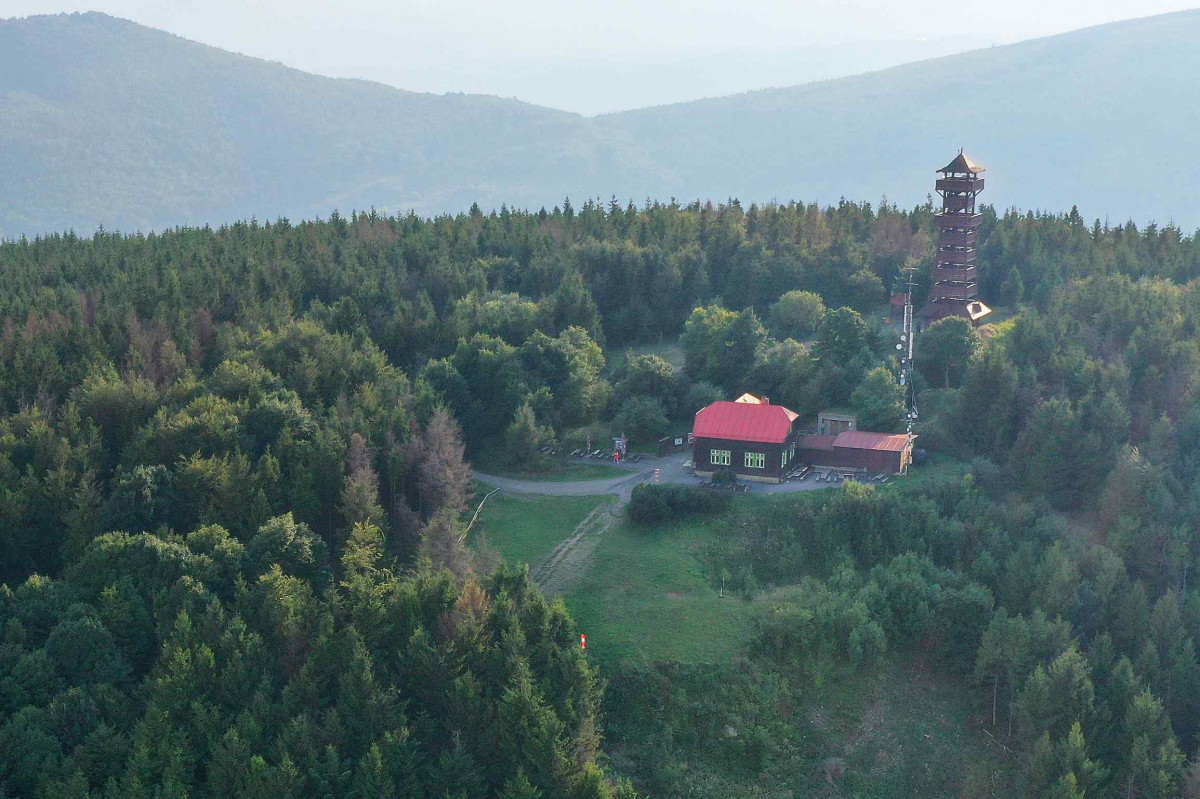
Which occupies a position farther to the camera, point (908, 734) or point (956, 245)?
point (956, 245)

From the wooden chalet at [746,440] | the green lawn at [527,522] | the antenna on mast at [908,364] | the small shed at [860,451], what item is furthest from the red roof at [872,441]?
the green lawn at [527,522]

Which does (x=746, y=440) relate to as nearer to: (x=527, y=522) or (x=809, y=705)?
(x=527, y=522)

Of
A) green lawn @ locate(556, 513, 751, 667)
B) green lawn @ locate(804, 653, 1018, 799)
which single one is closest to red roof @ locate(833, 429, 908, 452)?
green lawn @ locate(556, 513, 751, 667)

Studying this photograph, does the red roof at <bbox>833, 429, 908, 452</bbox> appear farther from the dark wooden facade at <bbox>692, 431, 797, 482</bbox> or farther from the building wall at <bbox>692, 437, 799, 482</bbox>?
the building wall at <bbox>692, 437, 799, 482</bbox>

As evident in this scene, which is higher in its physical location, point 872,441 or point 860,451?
point 872,441

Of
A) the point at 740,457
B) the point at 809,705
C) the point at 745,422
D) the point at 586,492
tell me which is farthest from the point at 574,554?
the point at 809,705
